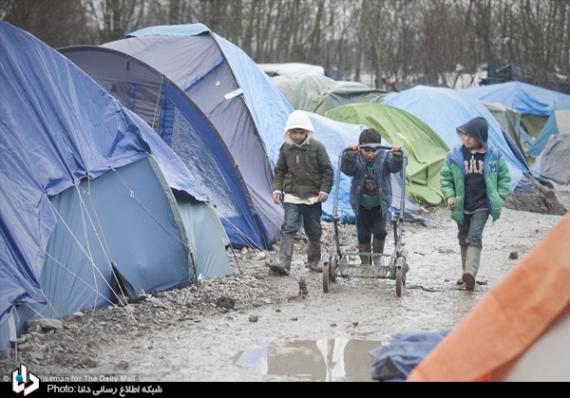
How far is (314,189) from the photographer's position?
8.95m

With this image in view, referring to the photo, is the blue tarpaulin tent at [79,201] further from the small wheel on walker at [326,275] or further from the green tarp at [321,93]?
the green tarp at [321,93]

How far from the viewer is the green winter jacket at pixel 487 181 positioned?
8.26 m

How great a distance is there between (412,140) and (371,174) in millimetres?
6559

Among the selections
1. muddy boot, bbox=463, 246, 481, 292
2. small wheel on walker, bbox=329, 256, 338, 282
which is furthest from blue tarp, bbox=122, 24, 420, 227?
muddy boot, bbox=463, 246, 481, 292

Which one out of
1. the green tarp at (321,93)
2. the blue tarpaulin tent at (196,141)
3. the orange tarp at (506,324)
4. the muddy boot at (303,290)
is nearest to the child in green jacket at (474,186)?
the muddy boot at (303,290)

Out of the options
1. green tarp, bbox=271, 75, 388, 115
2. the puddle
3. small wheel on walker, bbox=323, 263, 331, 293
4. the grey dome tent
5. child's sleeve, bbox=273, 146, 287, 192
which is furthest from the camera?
green tarp, bbox=271, 75, 388, 115

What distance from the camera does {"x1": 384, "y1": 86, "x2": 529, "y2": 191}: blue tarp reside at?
16766 millimetres

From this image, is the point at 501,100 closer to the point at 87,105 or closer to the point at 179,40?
the point at 179,40

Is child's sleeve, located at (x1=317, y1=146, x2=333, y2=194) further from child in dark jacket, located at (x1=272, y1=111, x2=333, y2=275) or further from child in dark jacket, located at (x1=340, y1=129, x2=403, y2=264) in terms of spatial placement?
child in dark jacket, located at (x1=340, y1=129, x2=403, y2=264)

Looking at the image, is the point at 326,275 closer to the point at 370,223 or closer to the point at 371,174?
the point at 370,223

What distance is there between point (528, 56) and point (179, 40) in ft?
90.3

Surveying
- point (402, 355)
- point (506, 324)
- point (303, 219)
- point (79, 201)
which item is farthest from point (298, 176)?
point (506, 324)

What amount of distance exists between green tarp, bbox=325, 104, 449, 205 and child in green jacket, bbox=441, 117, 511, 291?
569 cm

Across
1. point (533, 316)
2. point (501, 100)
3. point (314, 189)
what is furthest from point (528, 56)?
point (533, 316)
